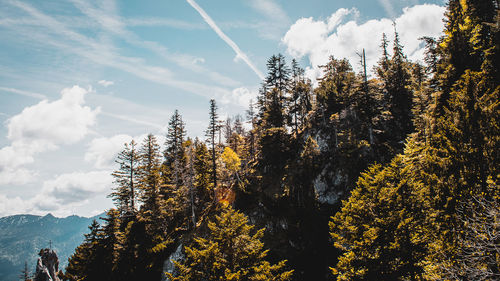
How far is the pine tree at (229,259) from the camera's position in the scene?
11938 mm

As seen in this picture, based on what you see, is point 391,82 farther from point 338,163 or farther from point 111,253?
point 111,253

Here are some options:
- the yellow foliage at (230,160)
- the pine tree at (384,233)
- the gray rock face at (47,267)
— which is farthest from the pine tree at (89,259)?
the pine tree at (384,233)

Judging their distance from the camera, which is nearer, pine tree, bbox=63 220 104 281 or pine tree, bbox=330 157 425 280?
pine tree, bbox=330 157 425 280

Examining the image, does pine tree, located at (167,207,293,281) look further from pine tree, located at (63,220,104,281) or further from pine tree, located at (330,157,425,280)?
pine tree, located at (63,220,104,281)

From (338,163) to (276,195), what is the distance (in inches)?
404

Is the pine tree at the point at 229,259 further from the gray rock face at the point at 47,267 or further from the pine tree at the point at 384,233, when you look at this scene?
the gray rock face at the point at 47,267

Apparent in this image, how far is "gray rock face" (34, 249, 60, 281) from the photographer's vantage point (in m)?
47.6

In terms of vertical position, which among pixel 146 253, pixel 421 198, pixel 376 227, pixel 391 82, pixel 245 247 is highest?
pixel 391 82

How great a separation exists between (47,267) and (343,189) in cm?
6433

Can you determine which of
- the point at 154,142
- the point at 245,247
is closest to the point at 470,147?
the point at 245,247

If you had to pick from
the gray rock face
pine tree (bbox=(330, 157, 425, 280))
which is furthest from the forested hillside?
the gray rock face

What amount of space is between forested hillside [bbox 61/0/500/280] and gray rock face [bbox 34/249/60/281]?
71.9 ft

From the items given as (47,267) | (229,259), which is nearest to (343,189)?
(229,259)

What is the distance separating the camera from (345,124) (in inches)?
1478
